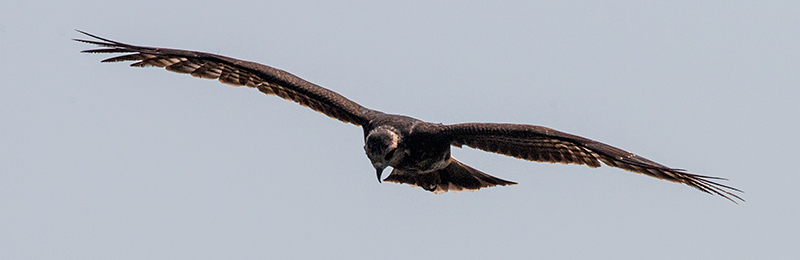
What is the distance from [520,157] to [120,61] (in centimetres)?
490

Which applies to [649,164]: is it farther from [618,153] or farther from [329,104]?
[329,104]

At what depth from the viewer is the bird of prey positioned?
10.1 m

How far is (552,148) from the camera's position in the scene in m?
10.6

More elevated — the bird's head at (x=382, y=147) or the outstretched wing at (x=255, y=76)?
the outstretched wing at (x=255, y=76)

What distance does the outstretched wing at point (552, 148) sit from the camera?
9.84m

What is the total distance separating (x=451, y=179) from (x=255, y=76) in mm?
2926

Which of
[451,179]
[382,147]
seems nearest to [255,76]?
[382,147]

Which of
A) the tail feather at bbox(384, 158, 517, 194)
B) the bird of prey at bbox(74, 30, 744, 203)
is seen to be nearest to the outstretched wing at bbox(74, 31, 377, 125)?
the bird of prey at bbox(74, 30, 744, 203)

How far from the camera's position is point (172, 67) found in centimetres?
1205

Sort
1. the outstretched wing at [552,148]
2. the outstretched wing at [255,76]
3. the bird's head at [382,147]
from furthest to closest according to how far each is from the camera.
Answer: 1. the outstretched wing at [255,76]
2. the bird's head at [382,147]
3. the outstretched wing at [552,148]

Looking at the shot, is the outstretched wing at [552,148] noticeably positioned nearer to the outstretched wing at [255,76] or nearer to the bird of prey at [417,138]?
the bird of prey at [417,138]

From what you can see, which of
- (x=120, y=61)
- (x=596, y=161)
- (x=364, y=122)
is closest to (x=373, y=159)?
(x=364, y=122)

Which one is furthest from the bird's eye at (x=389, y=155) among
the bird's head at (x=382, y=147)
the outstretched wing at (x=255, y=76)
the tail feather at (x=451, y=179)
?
the tail feather at (x=451, y=179)

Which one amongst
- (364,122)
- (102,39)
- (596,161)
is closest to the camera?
(596,161)
